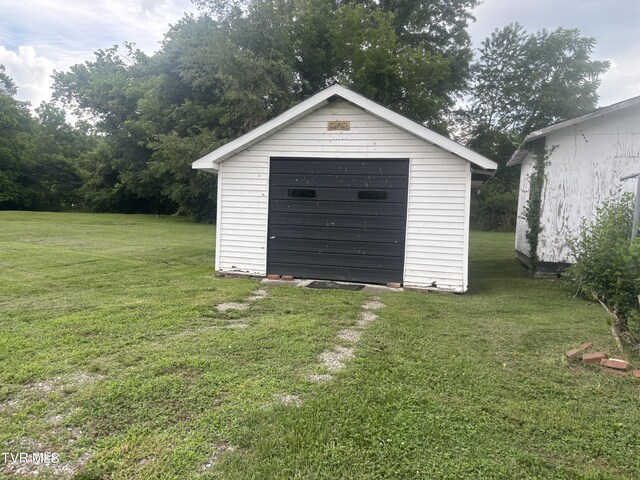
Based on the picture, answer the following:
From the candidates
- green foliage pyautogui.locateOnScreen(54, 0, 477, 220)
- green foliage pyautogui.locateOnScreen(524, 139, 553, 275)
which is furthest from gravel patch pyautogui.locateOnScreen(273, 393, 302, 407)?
green foliage pyautogui.locateOnScreen(54, 0, 477, 220)

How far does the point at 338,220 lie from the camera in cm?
817

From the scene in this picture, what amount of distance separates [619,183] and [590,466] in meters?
7.56

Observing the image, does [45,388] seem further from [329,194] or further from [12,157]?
[12,157]

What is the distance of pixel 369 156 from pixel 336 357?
188 inches

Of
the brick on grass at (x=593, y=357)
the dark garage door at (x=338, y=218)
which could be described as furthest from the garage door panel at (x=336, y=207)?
the brick on grass at (x=593, y=357)

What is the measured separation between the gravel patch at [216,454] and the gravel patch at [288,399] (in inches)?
23.6

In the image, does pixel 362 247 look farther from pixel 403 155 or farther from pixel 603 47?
pixel 603 47

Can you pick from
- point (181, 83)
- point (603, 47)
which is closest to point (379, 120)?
point (181, 83)

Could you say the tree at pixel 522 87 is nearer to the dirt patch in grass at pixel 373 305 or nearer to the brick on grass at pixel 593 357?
the dirt patch in grass at pixel 373 305

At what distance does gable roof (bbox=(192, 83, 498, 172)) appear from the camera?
733 centimetres

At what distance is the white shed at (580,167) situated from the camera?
812 centimetres

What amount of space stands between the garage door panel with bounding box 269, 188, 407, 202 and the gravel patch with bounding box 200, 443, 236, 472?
596cm

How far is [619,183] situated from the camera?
823cm

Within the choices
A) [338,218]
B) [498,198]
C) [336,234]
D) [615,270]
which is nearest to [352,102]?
[338,218]
